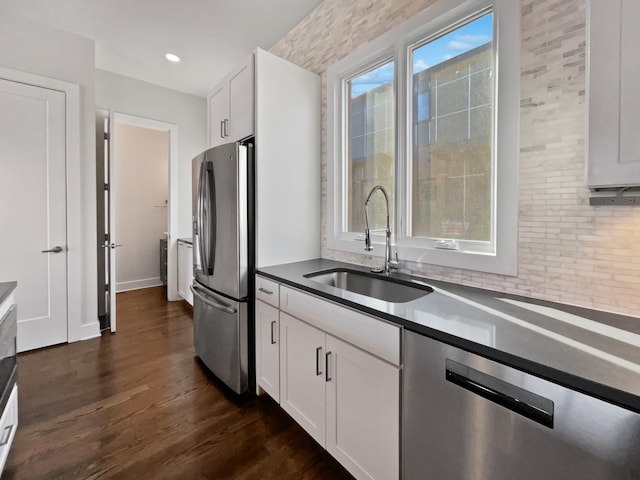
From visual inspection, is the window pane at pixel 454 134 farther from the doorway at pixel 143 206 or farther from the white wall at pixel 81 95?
the doorway at pixel 143 206

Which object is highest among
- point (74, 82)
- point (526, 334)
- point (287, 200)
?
point (74, 82)

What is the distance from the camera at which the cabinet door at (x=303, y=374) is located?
149 cm

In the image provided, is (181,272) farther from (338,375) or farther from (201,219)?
(338,375)

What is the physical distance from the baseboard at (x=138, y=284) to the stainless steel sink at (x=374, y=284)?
14.3 ft

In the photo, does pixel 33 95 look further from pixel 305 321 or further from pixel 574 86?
pixel 574 86

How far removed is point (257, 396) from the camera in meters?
2.08

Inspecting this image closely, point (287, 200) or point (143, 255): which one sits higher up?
point (287, 200)

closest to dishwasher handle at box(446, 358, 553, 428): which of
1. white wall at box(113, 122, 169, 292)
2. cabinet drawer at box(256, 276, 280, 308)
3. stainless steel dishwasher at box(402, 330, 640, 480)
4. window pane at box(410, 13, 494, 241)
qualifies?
stainless steel dishwasher at box(402, 330, 640, 480)

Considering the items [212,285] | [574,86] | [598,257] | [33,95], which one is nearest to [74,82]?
[33,95]

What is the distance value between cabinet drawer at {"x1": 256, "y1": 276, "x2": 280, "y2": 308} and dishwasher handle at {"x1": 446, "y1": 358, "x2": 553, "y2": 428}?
1.09 meters

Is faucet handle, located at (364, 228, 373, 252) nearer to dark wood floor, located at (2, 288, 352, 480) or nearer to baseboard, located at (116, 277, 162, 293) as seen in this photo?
dark wood floor, located at (2, 288, 352, 480)

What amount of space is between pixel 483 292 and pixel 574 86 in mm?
912

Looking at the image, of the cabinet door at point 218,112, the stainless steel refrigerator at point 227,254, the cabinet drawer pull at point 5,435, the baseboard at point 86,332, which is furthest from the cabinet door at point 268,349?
the baseboard at point 86,332

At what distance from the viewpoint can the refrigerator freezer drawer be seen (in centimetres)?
202
